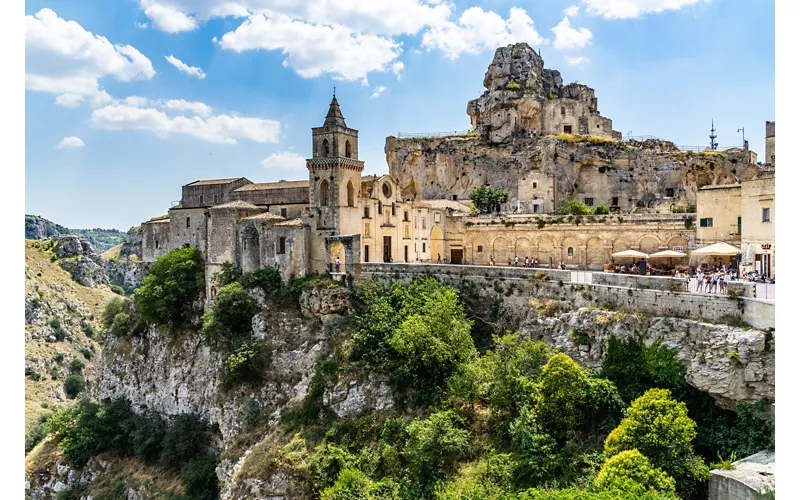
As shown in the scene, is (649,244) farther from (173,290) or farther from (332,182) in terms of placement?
Answer: (173,290)

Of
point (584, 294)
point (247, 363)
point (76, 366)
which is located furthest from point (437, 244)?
point (76, 366)

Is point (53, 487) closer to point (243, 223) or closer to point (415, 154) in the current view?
point (243, 223)

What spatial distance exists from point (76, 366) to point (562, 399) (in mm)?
76900

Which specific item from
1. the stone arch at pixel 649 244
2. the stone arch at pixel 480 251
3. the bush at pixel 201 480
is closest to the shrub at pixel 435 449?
the bush at pixel 201 480

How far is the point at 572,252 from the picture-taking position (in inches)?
1535

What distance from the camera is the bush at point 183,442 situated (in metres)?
35.8

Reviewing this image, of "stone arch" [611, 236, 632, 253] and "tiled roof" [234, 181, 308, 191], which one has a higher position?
"tiled roof" [234, 181, 308, 191]

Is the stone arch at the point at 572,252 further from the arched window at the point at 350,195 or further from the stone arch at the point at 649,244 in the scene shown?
the arched window at the point at 350,195

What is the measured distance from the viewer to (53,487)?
40.2 meters

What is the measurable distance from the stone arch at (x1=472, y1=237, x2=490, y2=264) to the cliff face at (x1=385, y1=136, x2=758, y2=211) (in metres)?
10.6

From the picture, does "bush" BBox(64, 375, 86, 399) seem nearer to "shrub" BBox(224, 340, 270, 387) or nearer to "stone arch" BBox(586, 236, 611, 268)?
"shrub" BBox(224, 340, 270, 387)

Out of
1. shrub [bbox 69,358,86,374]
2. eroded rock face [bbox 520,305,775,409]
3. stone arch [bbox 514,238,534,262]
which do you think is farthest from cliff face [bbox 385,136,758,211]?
shrub [bbox 69,358,86,374]

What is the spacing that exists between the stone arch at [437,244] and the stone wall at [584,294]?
11.0m

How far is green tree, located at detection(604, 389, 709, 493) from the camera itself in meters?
17.7
